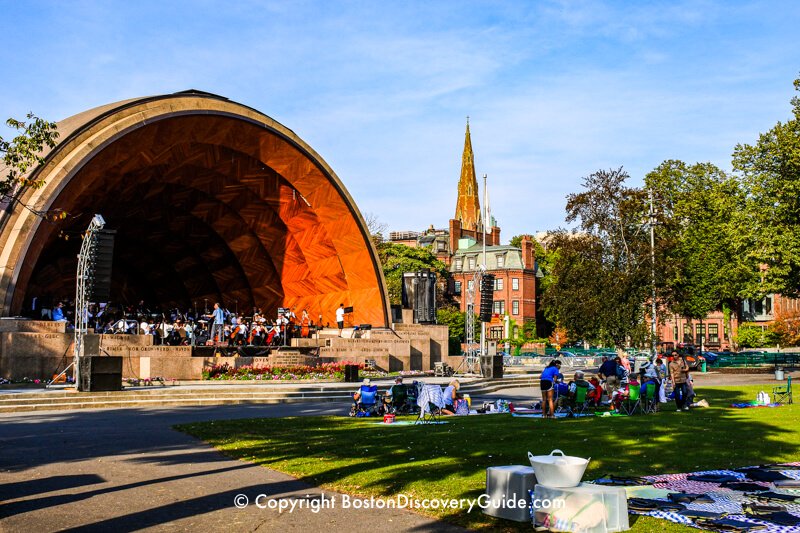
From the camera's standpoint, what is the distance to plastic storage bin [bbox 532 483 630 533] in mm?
6613

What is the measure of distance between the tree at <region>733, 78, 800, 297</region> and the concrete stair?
1973 centimetres

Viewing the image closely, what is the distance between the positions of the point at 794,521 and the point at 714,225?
2023 inches

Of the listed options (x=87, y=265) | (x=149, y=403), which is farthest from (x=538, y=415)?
(x=87, y=265)

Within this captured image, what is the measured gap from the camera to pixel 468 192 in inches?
5335

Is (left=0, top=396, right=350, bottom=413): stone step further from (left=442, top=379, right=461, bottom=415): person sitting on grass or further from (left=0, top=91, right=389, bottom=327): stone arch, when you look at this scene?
(left=0, top=91, right=389, bottom=327): stone arch

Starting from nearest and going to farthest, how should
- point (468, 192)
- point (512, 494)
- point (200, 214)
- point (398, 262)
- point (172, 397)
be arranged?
point (512, 494)
point (172, 397)
point (200, 214)
point (398, 262)
point (468, 192)

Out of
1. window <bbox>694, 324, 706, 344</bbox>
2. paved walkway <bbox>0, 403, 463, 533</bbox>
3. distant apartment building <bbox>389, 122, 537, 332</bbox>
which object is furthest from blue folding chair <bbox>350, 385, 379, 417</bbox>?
window <bbox>694, 324, 706, 344</bbox>

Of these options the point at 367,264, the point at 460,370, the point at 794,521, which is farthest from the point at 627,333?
the point at 794,521

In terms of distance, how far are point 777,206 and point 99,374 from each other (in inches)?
1289

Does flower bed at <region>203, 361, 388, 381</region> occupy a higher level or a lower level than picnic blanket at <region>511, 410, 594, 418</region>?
higher

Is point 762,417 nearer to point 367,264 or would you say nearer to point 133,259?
point 367,264

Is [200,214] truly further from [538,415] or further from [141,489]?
[141,489]

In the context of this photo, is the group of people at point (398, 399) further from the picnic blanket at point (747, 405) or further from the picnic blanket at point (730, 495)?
the picnic blanket at point (730, 495)

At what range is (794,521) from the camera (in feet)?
22.5
